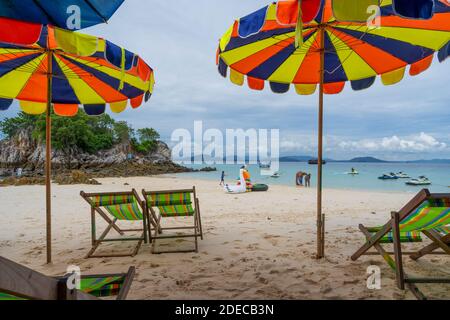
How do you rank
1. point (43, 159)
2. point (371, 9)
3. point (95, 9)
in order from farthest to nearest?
point (43, 159)
point (371, 9)
point (95, 9)

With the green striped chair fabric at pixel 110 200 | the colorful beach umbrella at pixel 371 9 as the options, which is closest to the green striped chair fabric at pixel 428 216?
the colorful beach umbrella at pixel 371 9

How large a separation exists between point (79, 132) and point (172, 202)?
4260cm

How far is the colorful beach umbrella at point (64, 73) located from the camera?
2203 mm

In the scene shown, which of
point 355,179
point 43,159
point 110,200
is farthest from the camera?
point 43,159

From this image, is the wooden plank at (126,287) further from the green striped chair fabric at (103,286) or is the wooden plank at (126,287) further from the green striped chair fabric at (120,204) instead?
the green striped chair fabric at (120,204)

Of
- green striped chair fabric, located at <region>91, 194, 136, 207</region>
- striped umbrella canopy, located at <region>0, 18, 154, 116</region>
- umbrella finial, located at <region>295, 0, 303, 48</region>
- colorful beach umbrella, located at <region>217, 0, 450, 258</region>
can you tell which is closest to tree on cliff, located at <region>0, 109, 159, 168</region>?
striped umbrella canopy, located at <region>0, 18, 154, 116</region>

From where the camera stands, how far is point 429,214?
86.0 inches

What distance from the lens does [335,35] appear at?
10.8ft

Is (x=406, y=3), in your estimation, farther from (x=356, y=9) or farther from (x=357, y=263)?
(x=357, y=263)

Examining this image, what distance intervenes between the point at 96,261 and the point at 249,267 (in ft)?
6.07

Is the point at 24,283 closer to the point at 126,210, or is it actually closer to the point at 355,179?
the point at 126,210

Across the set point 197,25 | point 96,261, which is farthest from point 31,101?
point 197,25

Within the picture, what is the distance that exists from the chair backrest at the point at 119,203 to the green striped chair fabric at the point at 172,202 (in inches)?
8.2

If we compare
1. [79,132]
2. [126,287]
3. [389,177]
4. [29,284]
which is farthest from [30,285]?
[79,132]
